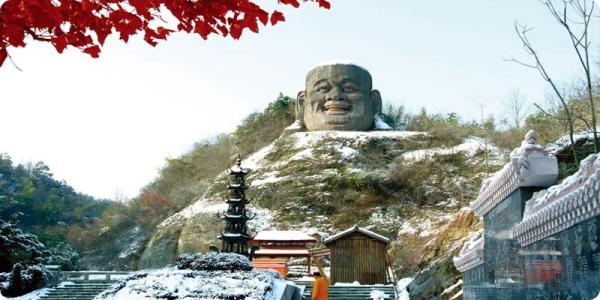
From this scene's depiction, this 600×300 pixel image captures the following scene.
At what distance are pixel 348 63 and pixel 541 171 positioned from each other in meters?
33.7

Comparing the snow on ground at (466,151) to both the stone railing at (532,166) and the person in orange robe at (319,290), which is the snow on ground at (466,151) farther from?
the stone railing at (532,166)

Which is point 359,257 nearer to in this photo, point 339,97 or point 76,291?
point 76,291

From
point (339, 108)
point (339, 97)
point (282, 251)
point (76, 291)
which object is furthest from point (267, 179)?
point (76, 291)

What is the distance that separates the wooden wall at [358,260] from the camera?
19812 mm

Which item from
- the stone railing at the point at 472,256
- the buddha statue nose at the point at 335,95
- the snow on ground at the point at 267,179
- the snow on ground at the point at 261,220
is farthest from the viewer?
the buddha statue nose at the point at 335,95

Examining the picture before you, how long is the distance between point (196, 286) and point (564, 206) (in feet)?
22.4

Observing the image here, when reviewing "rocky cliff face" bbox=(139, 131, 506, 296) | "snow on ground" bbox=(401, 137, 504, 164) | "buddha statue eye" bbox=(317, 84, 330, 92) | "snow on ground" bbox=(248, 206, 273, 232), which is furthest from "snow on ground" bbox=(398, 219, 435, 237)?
"buddha statue eye" bbox=(317, 84, 330, 92)

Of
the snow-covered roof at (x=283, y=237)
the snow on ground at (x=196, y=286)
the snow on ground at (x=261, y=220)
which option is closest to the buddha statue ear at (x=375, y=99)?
the snow on ground at (x=261, y=220)

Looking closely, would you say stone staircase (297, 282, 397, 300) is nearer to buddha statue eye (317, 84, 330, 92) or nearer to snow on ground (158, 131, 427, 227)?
snow on ground (158, 131, 427, 227)

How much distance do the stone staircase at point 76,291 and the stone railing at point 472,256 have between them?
10528mm

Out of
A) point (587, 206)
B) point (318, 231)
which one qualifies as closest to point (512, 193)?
point (587, 206)

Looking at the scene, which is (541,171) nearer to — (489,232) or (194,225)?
(489,232)

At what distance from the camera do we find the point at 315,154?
37.0 meters

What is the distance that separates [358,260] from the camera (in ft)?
65.5
